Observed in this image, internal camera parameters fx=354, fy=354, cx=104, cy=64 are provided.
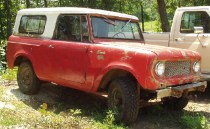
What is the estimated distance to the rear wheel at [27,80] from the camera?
793 centimetres

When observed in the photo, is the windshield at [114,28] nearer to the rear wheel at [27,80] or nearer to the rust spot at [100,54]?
the rust spot at [100,54]

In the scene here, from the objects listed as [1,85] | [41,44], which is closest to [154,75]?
[41,44]

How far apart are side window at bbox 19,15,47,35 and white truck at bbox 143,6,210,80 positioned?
9.88 feet

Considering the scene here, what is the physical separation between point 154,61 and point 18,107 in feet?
9.92

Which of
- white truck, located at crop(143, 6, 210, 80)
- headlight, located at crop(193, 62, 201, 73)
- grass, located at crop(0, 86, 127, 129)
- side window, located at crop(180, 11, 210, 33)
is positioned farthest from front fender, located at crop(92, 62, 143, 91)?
side window, located at crop(180, 11, 210, 33)

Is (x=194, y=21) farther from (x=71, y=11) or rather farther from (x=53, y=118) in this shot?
(x=53, y=118)

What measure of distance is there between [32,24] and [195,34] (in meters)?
3.81

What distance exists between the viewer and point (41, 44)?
7434mm

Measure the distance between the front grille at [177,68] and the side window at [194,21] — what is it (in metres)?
2.37

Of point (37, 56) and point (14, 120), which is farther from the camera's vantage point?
point (37, 56)

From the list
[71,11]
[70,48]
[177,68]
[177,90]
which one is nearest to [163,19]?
[71,11]

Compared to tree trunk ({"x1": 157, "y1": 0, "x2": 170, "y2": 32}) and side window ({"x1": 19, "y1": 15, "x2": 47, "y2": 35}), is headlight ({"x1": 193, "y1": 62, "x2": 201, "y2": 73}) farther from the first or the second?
tree trunk ({"x1": 157, "y1": 0, "x2": 170, "y2": 32})

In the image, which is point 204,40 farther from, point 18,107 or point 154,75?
point 18,107

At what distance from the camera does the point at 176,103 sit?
23.1 ft
